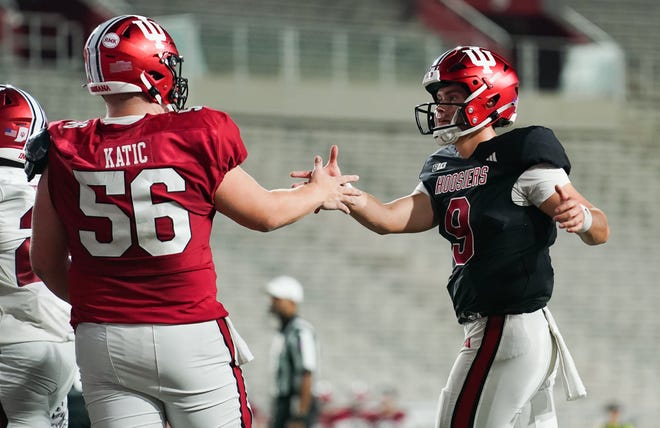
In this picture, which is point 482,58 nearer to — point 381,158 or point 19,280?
point 19,280

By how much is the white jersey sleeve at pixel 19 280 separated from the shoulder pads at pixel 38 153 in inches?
28.9

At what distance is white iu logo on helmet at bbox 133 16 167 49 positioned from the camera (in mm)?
3543

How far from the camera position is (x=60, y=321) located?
429 centimetres

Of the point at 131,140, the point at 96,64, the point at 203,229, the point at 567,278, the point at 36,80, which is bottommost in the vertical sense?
the point at 567,278

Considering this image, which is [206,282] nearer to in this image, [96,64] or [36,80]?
[96,64]

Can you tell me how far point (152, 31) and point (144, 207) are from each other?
61 cm

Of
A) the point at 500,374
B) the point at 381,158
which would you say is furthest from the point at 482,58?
the point at 381,158

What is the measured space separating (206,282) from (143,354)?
0.29 meters

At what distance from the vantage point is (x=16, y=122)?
4.32 metres

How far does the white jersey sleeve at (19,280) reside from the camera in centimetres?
419

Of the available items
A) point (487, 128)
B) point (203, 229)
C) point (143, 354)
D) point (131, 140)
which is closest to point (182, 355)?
point (143, 354)

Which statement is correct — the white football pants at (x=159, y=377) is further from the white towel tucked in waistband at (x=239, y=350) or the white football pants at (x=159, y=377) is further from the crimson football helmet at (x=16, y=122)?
the crimson football helmet at (x=16, y=122)

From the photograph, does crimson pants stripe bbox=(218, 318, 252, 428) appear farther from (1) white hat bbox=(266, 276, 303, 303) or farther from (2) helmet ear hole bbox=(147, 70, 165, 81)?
(1) white hat bbox=(266, 276, 303, 303)

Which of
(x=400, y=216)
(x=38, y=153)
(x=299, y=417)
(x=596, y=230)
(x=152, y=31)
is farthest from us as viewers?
(x=299, y=417)
